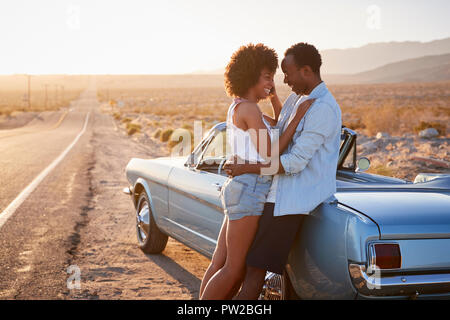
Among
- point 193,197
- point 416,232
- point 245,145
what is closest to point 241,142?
point 245,145

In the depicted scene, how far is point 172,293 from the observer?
4.47m

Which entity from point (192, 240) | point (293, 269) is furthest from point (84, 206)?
point (293, 269)

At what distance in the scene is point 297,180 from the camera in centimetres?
295

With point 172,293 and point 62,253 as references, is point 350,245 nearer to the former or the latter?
point 172,293

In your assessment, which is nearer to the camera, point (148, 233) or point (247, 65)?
point (247, 65)

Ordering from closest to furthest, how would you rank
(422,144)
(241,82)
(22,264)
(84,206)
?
1. (241,82)
2. (22,264)
3. (84,206)
4. (422,144)

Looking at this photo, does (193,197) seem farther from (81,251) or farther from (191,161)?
(81,251)

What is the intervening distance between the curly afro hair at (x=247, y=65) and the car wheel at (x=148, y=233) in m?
2.83

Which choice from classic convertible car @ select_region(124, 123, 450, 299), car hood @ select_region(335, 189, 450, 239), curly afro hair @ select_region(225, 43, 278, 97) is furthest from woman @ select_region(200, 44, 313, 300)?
car hood @ select_region(335, 189, 450, 239)

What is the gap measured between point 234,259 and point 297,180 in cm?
59

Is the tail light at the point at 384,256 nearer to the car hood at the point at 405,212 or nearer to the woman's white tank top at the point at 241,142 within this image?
the car hood at the point at 405,212

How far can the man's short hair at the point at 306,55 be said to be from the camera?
120 inches

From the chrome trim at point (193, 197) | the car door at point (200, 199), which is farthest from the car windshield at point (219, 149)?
the chrome trim at point (193, 197)

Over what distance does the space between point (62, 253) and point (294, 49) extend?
370cm
